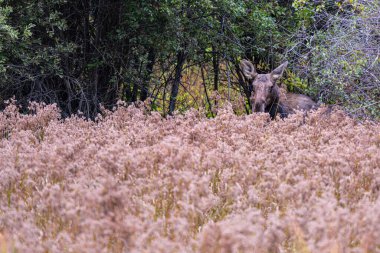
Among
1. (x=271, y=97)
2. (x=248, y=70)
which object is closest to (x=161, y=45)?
(x=248, y=70)

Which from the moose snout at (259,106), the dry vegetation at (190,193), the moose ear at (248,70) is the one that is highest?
the dry vegetation at (190,193)

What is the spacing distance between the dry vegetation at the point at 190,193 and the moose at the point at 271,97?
14.6 feet

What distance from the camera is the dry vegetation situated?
384 centimetres

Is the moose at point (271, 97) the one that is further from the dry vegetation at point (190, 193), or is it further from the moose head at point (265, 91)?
the dry vegetation at point (190, 193)

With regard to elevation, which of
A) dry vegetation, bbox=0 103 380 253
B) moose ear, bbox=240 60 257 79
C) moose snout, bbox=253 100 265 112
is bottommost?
moose snout, bbox=253 100 265 112

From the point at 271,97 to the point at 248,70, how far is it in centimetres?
102

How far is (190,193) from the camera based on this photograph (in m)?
4.41

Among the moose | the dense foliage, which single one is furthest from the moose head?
the dense foliage

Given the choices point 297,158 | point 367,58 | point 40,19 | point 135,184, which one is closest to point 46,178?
point 135,184

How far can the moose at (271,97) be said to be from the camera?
520 inches

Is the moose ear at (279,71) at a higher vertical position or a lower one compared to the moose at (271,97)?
higher

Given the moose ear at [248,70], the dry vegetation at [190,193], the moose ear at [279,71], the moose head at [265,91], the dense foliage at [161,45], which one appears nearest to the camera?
the dry vegetation at [190,193]

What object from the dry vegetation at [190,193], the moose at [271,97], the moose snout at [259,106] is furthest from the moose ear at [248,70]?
the dry vegetation at [190,193]

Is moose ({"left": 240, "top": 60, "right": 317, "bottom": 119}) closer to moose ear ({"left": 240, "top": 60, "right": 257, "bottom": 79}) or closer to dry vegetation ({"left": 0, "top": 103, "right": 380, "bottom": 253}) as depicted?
moose ear ({"left": 240, "top": 60, "right": 257, "bottom": 79})
